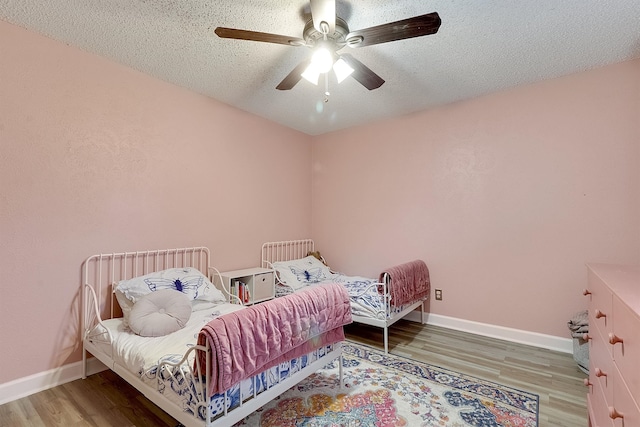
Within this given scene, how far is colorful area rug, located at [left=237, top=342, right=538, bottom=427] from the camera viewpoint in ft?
6.06

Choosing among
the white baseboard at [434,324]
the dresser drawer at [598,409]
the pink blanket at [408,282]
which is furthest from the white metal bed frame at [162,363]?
the dresser drawer at [598,409]

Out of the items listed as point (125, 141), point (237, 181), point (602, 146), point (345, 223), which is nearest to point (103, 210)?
point (125, 141)

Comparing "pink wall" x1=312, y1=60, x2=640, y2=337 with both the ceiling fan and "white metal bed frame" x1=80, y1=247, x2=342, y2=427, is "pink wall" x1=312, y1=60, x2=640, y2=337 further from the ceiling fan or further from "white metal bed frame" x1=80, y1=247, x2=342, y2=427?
"white metal bed frame" x1=80, y1=247, x2=342, y2=427

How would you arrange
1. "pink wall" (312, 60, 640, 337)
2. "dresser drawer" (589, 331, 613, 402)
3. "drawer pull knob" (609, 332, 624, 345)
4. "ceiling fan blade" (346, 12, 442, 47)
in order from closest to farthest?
"drawer pull knob" (609, 332, 624, 345)
"dresser drawer" (589, 331, 613, 402)
"ceiling fan blade" (346, 12, 442, 47)
"pink wall" (312, 60, 640, 337)

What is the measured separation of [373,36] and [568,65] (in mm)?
2043

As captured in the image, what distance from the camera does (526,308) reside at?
116 inches

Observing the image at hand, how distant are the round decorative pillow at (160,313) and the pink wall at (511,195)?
2.45 meters

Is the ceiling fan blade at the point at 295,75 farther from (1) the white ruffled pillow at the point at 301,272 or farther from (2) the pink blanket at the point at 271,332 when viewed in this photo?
(1) the white ruffled pillow at the point at 301,272

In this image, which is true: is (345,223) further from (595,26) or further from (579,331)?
(595,26)

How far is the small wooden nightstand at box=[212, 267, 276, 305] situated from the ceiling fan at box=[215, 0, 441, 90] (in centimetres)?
203

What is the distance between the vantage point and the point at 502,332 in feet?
10.1

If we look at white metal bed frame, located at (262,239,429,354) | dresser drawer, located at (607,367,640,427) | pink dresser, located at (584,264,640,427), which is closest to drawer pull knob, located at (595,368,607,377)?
pink dresser, located at (584,264,640,427)

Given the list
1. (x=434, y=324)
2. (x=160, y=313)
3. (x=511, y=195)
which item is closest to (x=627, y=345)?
(x=511, y=195)

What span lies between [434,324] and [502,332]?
27.1 inches
